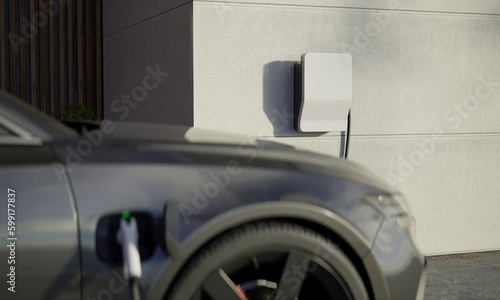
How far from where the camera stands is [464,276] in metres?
5.08

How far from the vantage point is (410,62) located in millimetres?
5434

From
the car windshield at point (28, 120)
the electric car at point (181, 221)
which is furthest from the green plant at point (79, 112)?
the car windshield at point (28, 120)

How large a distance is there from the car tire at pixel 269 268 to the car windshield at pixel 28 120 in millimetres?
629

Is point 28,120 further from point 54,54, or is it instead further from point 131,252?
point 54,54

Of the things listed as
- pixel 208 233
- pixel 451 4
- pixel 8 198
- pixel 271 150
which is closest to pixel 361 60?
pixel 451 4

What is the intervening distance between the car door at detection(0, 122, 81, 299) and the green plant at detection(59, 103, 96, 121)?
494cm

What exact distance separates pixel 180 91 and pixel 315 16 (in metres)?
1.17

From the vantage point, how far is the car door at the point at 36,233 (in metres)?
2.10

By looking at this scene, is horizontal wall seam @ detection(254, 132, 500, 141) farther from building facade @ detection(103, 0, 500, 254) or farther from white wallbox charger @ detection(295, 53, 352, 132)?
white wallbox charger @ detection(295, 53, 352, 132)

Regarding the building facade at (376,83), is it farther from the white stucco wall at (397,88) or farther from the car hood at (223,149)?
the car hood at (223,149)

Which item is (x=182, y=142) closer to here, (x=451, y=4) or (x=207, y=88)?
(x=207, y=88)

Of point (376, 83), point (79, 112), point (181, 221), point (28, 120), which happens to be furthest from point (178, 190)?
point (79, 112)

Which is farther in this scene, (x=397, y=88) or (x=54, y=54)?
(x=54, y=54)

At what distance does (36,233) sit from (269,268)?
80cm
